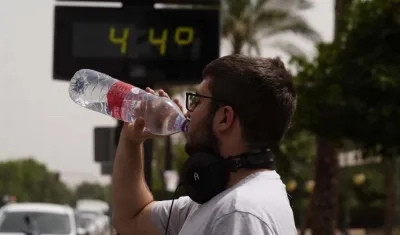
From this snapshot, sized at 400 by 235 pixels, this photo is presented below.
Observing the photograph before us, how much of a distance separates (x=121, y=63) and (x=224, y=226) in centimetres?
439

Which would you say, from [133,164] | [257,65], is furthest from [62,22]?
[257,65]

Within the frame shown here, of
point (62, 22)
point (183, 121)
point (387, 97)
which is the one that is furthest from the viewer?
point (387, 97)

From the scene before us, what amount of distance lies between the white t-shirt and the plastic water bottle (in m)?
0.41

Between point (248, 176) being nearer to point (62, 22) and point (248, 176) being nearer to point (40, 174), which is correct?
point (62, 22)

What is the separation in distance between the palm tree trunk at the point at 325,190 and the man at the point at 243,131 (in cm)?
1911

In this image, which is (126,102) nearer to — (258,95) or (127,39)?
(258,95)

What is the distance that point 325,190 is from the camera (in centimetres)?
2242

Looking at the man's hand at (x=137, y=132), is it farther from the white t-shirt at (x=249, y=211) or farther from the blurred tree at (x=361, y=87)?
the blurred tree at (x=361, y=87)

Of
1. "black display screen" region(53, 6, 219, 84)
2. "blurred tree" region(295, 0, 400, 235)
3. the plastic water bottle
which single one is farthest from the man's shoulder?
"blurred tree" region(295, 0, 400, 235)

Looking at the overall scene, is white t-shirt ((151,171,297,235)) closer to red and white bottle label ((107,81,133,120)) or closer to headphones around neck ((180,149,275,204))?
headphones around neck ((180,149,275,204))

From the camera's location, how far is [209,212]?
3090mm

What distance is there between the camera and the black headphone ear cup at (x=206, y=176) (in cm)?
318

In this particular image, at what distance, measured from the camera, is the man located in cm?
301

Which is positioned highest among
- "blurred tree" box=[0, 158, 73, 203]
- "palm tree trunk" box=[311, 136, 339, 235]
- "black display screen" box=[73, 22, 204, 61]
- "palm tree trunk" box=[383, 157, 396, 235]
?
"black display screen" box=[73, 22, 204, 61]
